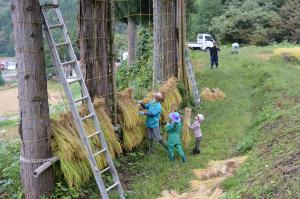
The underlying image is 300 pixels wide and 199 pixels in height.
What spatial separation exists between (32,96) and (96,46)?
2.24 m

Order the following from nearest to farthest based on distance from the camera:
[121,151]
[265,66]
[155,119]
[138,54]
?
[121,151] → [155,119] → [138,54] → [265,66]

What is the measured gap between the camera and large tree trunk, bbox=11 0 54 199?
6.16 m

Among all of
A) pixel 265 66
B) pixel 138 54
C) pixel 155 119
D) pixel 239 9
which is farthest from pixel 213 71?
pixel 239 9

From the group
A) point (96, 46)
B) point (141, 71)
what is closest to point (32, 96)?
point (96, 46)

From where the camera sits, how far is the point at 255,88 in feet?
52.5

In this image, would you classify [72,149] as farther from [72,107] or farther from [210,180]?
[210,180]

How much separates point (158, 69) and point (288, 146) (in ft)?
19.9

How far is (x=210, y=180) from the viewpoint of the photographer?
285 inches

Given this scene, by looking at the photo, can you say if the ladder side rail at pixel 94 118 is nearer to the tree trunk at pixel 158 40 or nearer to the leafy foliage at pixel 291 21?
the tree trunk at pixel 158 40

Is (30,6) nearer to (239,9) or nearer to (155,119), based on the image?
(155,119)

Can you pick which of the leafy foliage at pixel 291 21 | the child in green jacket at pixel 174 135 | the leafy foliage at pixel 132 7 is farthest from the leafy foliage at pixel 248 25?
the child in green jacket at pixel 174 135

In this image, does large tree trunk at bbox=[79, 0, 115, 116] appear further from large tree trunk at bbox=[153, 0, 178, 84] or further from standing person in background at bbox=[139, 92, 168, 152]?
large tree trunk at bbox=[153, 0, 178, 84]

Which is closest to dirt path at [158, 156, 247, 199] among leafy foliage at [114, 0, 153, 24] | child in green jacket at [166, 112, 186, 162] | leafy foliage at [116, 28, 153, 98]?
child in green jacket at [166, 112, 186, 162]

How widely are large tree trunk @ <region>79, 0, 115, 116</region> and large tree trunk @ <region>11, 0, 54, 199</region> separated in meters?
1.80
